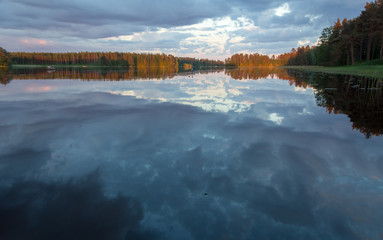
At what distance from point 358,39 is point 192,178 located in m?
81.9

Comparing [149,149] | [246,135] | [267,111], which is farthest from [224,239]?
[267,111]

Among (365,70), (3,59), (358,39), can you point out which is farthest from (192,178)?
(3,59)

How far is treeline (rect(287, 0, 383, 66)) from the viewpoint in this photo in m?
58.6

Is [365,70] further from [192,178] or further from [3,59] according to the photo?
[3,59]

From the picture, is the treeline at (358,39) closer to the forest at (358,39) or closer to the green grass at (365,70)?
the forest at (358,39)

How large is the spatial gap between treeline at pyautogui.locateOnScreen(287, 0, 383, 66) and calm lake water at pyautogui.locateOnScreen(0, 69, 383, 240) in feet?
203

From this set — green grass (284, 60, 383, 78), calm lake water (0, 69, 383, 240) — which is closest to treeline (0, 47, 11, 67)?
calm lake water (0, 69, 383, 240)

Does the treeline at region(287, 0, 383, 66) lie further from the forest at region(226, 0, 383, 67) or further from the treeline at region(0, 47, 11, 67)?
the treeline at region(0, 47, 11, 67)

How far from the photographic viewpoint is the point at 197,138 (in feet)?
35.4

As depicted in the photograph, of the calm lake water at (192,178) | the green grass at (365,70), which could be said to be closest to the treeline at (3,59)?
the calm lake water at (192,178)

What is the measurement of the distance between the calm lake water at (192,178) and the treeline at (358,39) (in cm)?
6187

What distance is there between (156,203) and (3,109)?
57.0ft

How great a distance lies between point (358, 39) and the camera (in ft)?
222

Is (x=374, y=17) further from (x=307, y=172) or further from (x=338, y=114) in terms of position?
(x=307, y=172)
